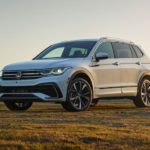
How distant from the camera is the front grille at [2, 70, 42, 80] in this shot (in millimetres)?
12680

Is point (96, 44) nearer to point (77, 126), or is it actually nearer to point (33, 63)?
point (33, 63)

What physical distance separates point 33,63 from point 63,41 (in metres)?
2.23

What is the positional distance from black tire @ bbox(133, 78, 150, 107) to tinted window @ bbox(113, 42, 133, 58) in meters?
0.79

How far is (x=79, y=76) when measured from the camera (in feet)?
43.3

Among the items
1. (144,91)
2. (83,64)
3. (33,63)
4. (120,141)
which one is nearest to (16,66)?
(33,63)

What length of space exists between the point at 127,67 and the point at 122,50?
0.55m

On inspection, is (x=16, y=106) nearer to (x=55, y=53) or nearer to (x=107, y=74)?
(x=55, y=53)

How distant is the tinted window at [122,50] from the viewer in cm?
1482

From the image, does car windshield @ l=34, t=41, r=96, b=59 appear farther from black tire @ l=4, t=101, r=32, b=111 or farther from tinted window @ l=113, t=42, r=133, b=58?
black tire @ l=4, t=101, r=32, b=111

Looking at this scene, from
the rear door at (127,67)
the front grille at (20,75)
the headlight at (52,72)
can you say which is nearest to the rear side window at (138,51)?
the rear door at (127,67)

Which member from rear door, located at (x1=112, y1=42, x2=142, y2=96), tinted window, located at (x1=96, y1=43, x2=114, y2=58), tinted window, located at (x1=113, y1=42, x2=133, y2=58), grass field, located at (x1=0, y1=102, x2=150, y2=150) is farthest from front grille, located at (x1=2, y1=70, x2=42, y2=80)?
grass field, located at (x1=0, y1=102, x2=150, y2=150)

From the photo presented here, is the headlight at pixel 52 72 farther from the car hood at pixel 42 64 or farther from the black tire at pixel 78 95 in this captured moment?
the black tire at pixel 78 95

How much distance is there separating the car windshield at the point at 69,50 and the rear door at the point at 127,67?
3.29 feet

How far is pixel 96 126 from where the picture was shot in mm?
8945
